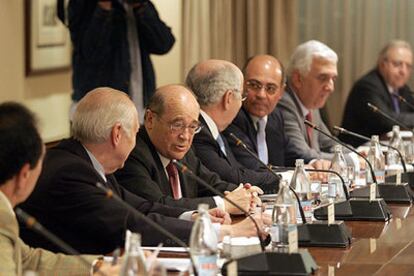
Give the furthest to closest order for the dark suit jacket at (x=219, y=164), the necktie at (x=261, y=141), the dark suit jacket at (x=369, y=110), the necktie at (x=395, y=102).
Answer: the necktie at (x=395, y=102)
the dark suit jacket at (x=369, y=110)
the necktie at (x=261, y=141)
the dark suit jacket at (x=219, y=164)

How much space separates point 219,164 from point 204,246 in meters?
2.02

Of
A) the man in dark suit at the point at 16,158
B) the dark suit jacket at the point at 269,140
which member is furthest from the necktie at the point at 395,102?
the man in dark suit at the point at 16,158

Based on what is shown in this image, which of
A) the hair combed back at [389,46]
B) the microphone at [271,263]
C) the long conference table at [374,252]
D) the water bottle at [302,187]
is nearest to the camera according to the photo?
the microphone at [271,263]

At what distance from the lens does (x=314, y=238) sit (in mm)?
3572

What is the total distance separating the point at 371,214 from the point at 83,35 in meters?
2.38

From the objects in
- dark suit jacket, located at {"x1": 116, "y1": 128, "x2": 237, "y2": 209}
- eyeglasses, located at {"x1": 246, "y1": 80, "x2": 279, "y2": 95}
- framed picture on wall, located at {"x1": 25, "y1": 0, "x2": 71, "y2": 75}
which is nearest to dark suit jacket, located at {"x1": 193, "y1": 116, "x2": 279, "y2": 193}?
dark suit jacket, located at {"x1": 116, "y1": 128, "x2": 237, "y2": 209}

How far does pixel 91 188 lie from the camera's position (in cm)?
350

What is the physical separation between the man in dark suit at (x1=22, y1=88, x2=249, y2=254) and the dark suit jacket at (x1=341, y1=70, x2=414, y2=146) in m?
3.80

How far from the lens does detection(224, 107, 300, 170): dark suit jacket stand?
17.6 feet

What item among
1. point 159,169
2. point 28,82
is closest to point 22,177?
point 159,169

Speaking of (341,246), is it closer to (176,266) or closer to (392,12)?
(176,266)

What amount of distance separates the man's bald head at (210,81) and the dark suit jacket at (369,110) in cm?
243

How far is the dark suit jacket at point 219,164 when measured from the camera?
489 centimetres

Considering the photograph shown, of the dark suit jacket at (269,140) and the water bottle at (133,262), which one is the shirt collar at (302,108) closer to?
the dark suit jacket at (269,140)
